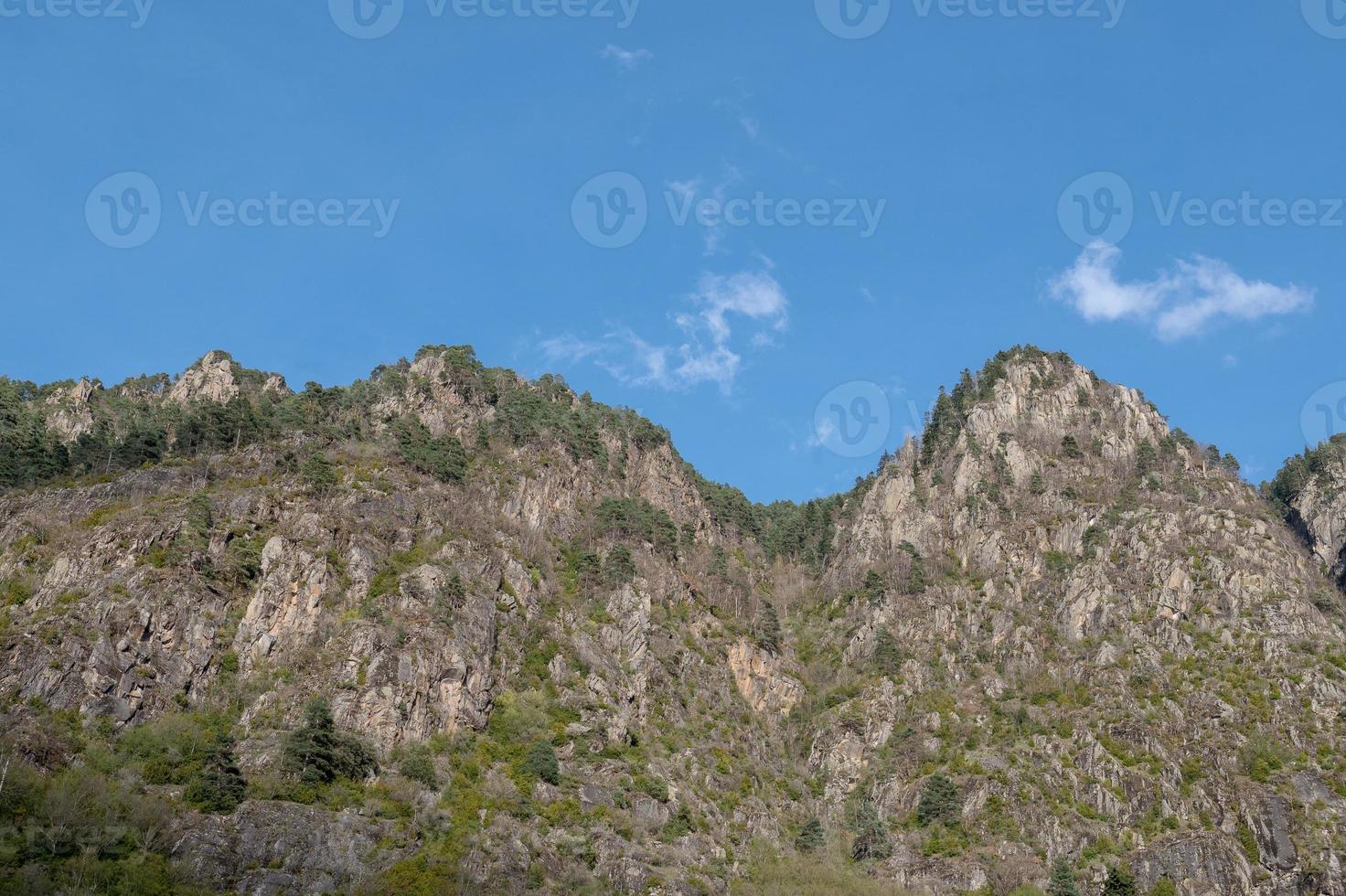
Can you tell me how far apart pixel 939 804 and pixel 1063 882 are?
1440cm

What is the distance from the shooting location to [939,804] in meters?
109

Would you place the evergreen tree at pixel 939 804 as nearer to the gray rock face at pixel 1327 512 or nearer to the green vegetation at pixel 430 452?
the green vegetation at pixel 430 452

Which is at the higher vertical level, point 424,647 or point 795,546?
point 795,546

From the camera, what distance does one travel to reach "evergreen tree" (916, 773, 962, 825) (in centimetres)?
10844

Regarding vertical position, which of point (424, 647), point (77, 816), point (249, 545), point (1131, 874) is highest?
point (249, 545)

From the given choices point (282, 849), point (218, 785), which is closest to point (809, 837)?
point (282, 849)

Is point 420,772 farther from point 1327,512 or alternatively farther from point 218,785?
point 1327,512

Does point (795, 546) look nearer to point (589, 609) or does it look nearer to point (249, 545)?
point (589, 609)

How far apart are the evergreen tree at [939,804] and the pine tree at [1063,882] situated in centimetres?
1094

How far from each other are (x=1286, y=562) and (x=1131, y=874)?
1924 inches

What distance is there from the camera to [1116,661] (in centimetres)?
12181

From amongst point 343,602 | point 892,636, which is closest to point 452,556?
point 343,602

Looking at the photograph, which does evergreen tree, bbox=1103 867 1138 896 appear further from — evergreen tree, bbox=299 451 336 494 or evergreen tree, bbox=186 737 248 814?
evergreen tree, bbox=299 451 336 494

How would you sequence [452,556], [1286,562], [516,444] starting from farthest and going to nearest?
[516,444] → [1286,562] → [452,556]
